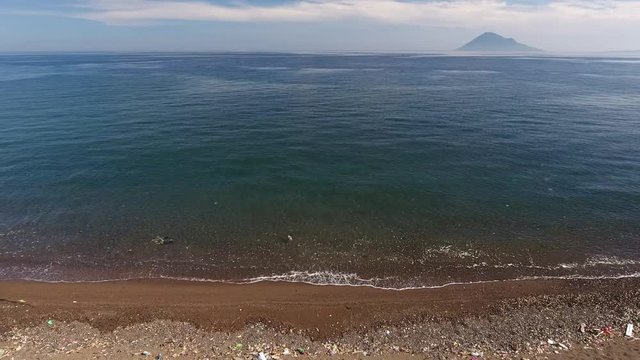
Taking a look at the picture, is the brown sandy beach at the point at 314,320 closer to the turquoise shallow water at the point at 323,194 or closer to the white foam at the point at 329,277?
the white foam at the point at 329,277

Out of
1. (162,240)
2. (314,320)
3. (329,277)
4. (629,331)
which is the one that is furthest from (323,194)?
(629,331)

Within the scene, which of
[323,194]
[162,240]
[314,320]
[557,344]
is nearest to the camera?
[557,344]

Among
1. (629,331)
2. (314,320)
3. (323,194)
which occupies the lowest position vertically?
(314,320)

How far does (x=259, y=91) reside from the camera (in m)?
89.3

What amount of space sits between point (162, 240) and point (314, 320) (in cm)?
1360

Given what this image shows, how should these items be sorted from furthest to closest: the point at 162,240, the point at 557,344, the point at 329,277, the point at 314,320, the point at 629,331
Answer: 1. the point at 162,240
2. the point at 329,277
3. the point at 314,320
4. the point at 629,331
5. the point at 557,344

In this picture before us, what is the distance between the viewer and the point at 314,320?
68.0 ft

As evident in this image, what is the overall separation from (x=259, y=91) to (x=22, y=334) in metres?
75.0

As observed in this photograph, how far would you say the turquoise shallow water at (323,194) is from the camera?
26.1 metres

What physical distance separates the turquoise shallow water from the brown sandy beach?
165cm

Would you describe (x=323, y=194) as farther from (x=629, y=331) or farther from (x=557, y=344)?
(x=629, y=331)

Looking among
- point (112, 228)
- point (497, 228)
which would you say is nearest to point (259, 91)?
point (112, 228)

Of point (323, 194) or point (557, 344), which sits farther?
point (323, 194)

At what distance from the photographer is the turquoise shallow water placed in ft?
85.7
